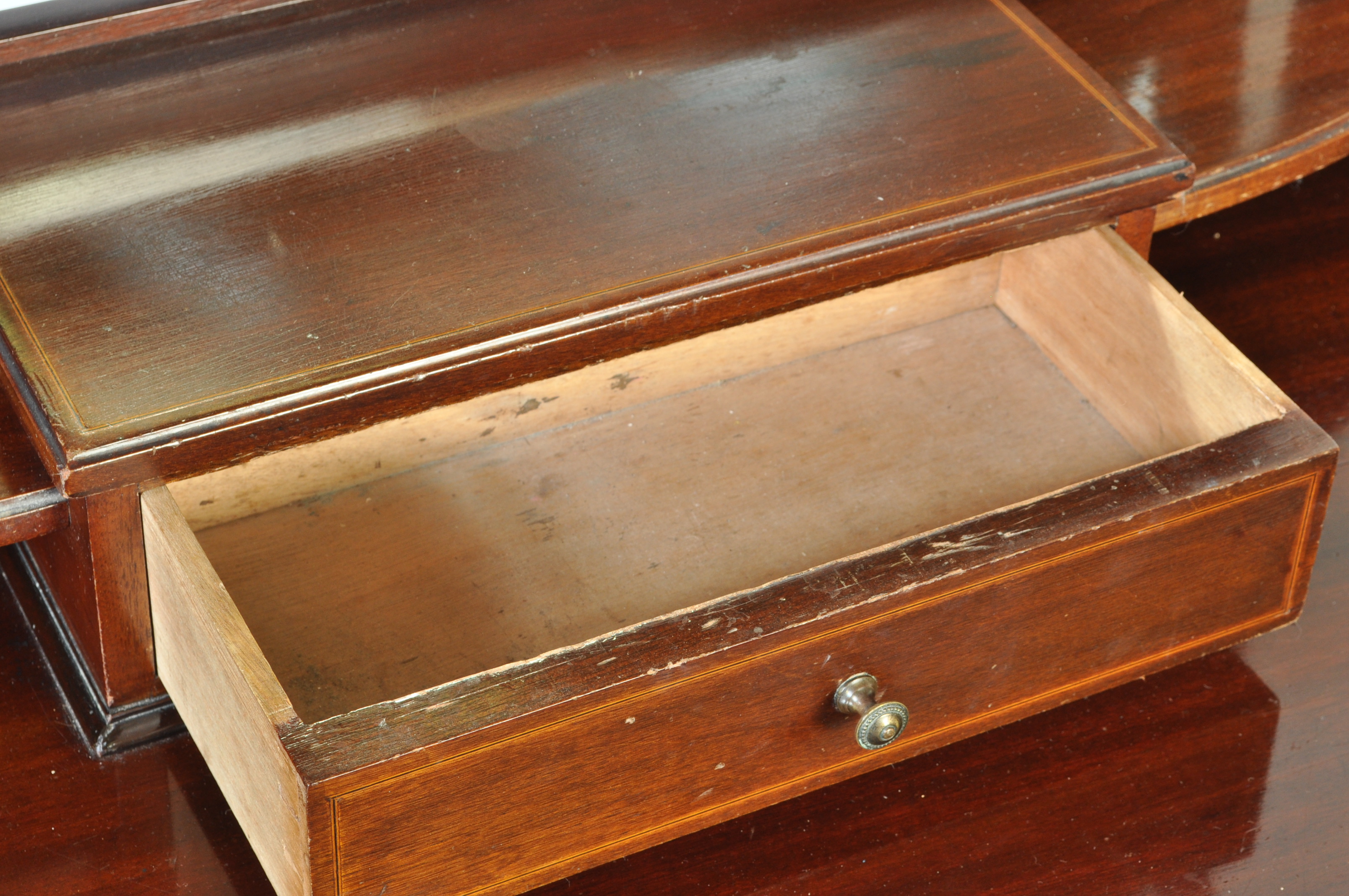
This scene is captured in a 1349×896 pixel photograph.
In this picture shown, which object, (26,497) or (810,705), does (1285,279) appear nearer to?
(810,705)

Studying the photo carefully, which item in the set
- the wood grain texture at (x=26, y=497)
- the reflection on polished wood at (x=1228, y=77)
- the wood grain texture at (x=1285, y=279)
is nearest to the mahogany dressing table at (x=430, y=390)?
the wood grain texture at (x=26, y=497)

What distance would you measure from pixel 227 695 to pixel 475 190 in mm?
372

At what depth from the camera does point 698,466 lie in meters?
1.20

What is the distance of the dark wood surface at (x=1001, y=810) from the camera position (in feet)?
3.26

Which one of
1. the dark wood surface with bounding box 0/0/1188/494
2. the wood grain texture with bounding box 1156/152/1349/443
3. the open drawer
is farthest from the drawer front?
the wood grain texture with bounding box 1156/152/1349/443

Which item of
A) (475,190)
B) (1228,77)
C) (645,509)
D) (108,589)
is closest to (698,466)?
(645,509)

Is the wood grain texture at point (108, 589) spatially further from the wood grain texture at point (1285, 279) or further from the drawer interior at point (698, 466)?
the wood grain texture at point (1285, 279)

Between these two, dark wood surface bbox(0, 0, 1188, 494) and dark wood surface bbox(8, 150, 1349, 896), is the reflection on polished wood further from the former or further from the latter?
dark wood surface bbox(8, 150, 1349, 896)

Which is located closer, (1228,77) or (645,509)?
(645,509)

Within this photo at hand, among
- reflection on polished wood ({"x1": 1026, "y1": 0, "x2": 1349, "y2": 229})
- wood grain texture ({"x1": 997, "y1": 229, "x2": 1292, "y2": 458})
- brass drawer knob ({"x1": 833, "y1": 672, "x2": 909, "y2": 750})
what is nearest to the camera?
brass drawer knob ({"x1": 833, "y1": 672, "x2": 909, "y2": 750})

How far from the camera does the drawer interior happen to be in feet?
3.54

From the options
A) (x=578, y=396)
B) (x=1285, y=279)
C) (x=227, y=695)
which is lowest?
(x=1285, y=279)

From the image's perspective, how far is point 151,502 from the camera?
0.93 metres

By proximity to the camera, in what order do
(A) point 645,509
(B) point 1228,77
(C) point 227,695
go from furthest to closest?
1. (B) point 1228,77
2. (A) point 645,509
3. (C) point 227,695
